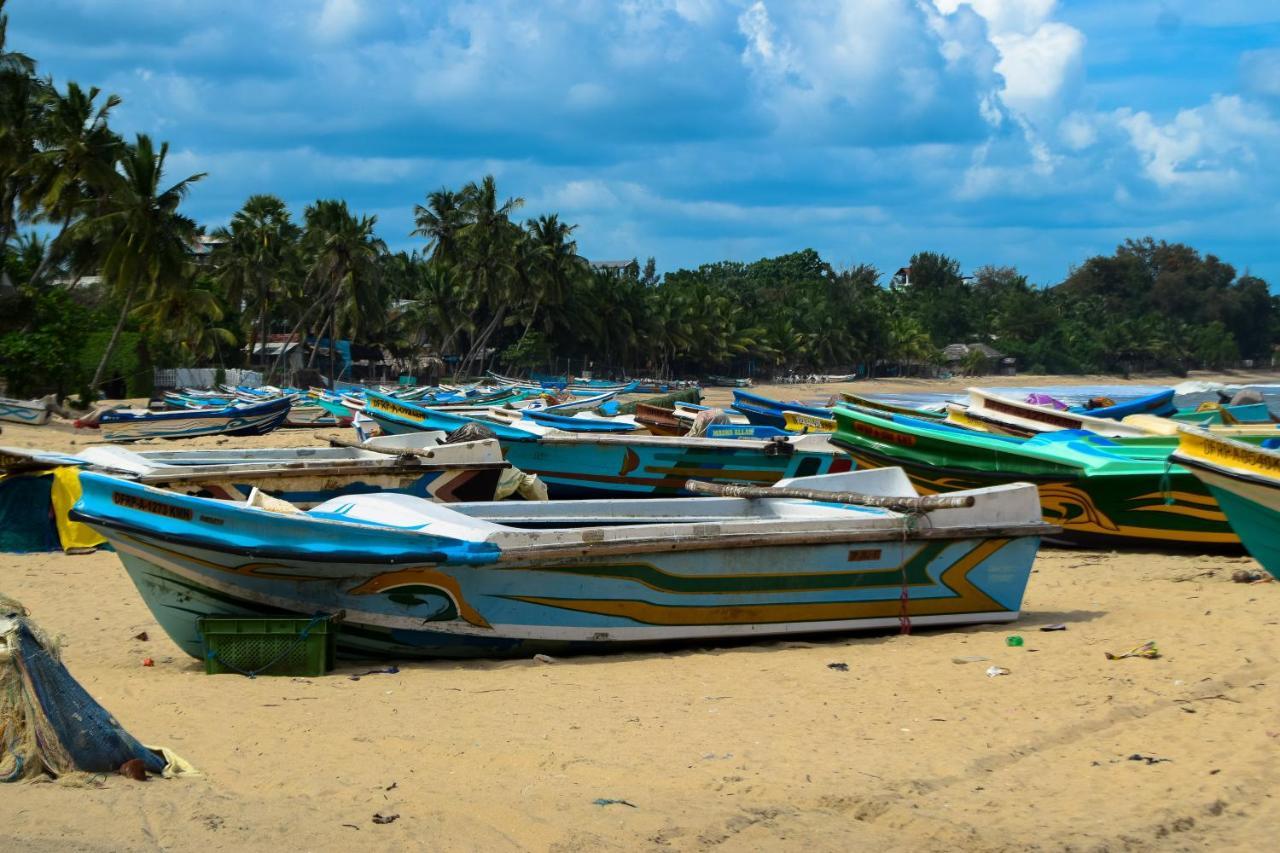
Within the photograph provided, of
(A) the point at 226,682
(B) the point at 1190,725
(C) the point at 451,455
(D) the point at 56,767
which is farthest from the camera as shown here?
(C) the point at 451,455

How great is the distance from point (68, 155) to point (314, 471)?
27.8 m

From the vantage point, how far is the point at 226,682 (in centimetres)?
755

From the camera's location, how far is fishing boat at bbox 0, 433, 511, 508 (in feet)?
38.5

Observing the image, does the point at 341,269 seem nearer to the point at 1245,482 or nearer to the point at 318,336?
the point at 318,336

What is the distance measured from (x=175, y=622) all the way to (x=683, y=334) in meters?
70.2

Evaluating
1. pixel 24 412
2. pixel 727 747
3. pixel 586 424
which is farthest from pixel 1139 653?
pixel 24 412

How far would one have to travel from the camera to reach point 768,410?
86.0 ft

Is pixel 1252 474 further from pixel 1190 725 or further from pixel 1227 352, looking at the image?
pixel 1227 352

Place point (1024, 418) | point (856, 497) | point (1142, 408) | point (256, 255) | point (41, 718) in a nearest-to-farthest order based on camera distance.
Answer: point (41, 718), point (856, 497), point (1024, 418), point (1142, 408), point (256, 255)

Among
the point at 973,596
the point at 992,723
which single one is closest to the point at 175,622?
the point at 992,723

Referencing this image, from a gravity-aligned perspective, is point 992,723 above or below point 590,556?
below

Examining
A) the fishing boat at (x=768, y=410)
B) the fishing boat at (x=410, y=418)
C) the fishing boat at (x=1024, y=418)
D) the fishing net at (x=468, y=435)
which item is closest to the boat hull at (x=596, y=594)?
the fishing net at (x=468, y=435)

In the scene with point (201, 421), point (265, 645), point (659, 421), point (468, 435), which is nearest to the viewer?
point (265, 645)

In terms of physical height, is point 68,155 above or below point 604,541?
above
